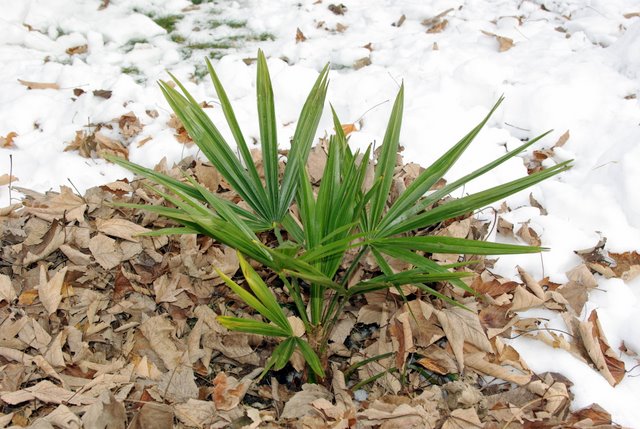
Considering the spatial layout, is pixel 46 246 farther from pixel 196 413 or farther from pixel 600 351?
pixel 600 351

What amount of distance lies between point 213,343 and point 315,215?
25.3 inches

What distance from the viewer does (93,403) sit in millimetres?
1481

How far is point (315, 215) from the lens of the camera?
134 centimetres

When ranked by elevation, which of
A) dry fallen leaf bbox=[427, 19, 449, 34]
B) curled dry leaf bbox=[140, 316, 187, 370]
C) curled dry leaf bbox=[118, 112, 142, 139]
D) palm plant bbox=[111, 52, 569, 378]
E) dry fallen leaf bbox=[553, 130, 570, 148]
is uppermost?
palm plant bbox=[111, 52, 569, 378]

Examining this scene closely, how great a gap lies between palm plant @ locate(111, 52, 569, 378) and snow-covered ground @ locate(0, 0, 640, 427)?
64cm

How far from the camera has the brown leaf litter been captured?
1492 mm

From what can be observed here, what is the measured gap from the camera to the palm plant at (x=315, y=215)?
4.09 feet

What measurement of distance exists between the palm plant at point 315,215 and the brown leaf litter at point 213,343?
0.55ft

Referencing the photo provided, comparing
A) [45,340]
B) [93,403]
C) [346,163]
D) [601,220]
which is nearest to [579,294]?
[601,220]

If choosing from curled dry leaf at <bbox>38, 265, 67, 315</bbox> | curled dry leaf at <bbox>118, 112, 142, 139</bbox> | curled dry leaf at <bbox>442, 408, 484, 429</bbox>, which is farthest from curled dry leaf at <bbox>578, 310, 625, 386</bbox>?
curled dry leaf at <bbox>118, 112, 142, 139</bbox>

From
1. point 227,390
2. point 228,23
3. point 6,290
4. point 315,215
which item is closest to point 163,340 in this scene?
point 227,390

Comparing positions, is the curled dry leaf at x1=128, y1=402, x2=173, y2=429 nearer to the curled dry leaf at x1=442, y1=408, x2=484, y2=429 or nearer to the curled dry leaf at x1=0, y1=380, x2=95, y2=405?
the curled dry leaf at x1=0, y1=380, x2=95, y2=405

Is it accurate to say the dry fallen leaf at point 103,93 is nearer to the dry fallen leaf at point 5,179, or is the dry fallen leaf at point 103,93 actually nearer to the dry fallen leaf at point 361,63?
the dry fallen leaf at point 5,179

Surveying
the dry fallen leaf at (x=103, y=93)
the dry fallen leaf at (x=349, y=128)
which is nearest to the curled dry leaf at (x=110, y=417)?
the dry fallen leaf at (x=349, y=128)
